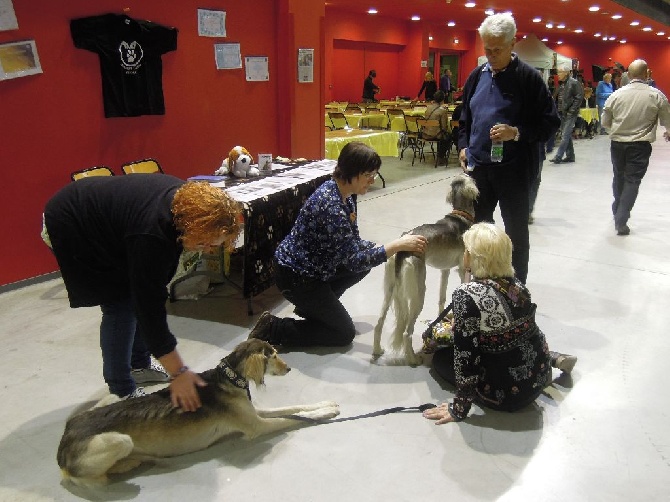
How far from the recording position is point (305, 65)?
19.6ft

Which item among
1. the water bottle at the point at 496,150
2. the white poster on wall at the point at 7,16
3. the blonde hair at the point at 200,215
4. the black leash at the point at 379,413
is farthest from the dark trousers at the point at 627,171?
the white poster on wall at the point at 7,16

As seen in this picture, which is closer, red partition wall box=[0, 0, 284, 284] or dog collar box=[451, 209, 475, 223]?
dog collar box=[451, 209, 475, 223]

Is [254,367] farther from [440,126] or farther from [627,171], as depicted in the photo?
[440,126]

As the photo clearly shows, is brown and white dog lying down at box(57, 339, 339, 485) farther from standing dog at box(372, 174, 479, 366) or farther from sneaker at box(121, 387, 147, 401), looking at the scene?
standing dog at box(372, 174, 479, 366)

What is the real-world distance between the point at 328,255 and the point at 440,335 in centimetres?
67

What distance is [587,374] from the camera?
273cm

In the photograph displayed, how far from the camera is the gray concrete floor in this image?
1.97m

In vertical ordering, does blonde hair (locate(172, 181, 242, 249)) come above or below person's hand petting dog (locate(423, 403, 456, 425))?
above

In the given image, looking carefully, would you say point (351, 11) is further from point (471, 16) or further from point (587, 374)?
point (587, 374)

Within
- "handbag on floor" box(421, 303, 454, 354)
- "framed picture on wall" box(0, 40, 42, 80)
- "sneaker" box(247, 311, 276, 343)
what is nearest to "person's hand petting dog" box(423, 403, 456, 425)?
"handbag on floor" box(421, 303, 454, 354)

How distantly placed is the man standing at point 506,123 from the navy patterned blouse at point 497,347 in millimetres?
965

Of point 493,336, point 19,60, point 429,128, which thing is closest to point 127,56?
point 19,60

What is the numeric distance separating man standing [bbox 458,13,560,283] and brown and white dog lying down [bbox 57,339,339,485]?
1.66m

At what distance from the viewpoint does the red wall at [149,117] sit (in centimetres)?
375
